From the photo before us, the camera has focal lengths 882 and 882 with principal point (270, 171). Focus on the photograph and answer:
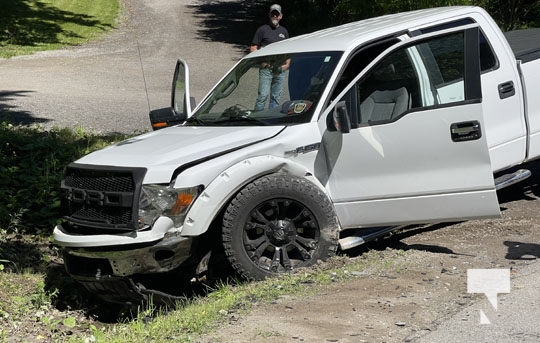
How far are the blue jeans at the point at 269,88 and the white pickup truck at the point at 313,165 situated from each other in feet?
0.21

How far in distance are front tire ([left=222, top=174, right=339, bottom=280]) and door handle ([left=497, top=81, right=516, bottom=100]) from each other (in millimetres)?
1974

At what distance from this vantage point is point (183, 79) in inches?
315

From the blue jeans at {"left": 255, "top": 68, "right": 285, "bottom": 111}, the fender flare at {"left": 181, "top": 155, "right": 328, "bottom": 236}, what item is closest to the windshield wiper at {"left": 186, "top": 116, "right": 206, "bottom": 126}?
the blue jeans at {"left": 255, "top": 68, "right": 285, "bottom": 111}

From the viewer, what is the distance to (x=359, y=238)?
7262 millimetres

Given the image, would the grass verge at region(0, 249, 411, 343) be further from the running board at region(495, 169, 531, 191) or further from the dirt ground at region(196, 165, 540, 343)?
the running board at region(495, 169, 531, 191)

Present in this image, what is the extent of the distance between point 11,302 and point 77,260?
987mm

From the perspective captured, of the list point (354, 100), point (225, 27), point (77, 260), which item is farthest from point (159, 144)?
point (225, 27)

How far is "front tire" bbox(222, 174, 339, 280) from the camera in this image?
6.64 meters

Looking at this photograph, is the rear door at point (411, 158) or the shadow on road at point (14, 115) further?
the shadow on road at point (14, 115)

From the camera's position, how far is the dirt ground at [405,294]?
544 cm

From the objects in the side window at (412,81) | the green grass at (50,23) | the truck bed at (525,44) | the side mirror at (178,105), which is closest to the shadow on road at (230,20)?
the green grass at (50,23)

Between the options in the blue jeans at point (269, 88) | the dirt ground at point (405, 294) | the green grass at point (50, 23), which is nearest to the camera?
the dirt ground at point (405, 294)

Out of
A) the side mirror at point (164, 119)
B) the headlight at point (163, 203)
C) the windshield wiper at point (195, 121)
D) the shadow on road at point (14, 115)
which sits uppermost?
the windshield wiper at point (195, 121)

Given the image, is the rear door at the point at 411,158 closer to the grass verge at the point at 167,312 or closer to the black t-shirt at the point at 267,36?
the grass verge at the point at 167,312
